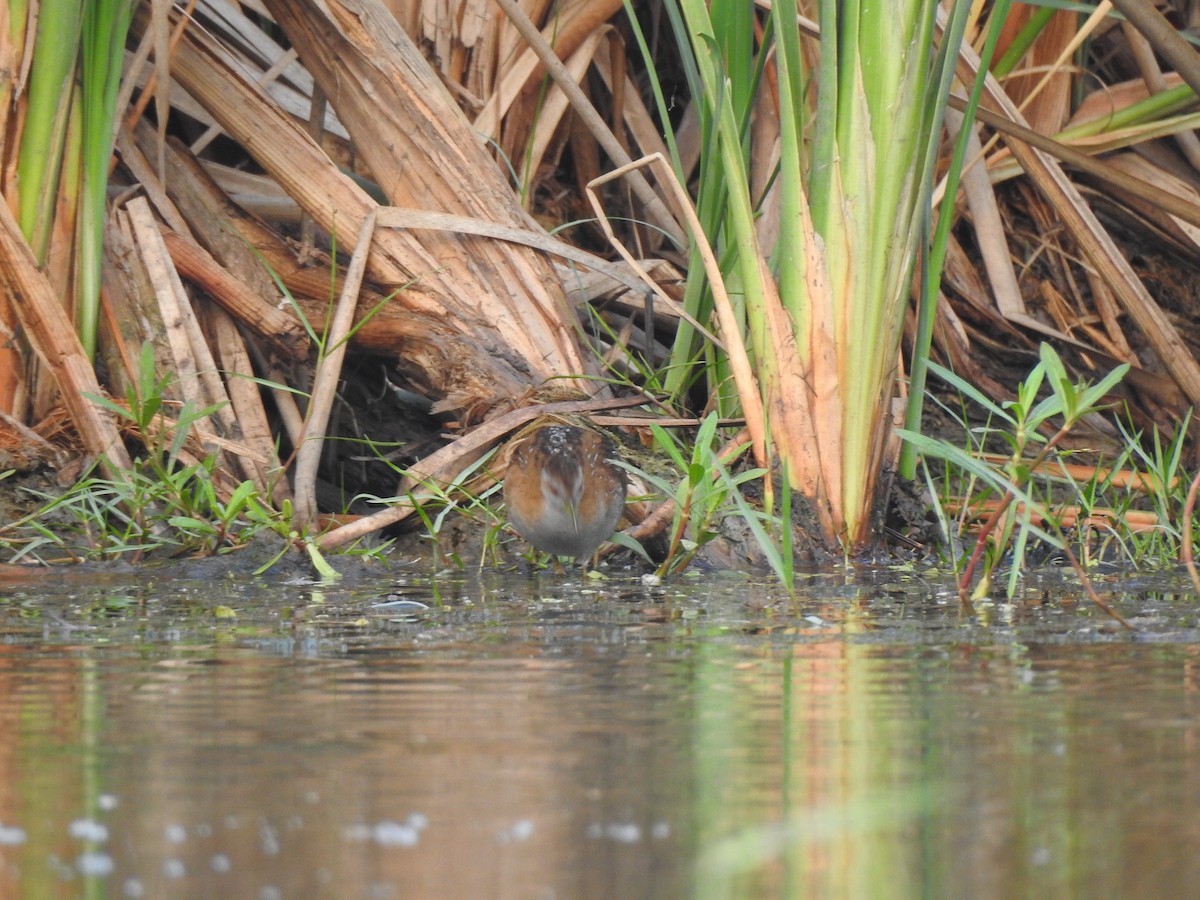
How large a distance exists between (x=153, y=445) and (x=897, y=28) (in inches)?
81.3

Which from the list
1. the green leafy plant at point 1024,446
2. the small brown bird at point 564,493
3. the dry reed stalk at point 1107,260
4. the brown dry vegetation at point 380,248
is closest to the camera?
the green leafy plant at point 1024,446

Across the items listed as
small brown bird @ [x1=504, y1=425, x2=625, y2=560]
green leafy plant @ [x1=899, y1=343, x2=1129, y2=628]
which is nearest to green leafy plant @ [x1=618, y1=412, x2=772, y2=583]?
small brown bird @ [x1=504, y1=425, x2=625, y2=560]

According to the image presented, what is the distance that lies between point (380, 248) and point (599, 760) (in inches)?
121

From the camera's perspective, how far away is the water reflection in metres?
1.36

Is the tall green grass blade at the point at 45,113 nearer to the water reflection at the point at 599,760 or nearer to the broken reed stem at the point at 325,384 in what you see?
the broken reed stem at the point at 325,384

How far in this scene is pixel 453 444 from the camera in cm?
430

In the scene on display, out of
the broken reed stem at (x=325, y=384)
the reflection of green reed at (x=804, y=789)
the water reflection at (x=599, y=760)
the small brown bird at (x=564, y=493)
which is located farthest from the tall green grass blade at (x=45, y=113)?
the reflection of green reed at (x=804, y=789)

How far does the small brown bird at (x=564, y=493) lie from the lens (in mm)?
3713

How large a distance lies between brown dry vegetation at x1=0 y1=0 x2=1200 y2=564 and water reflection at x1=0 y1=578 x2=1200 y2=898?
62.7 inches

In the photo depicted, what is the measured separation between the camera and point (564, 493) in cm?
367

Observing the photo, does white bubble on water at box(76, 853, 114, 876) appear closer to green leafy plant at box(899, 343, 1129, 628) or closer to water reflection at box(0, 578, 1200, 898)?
water reflection at box(0, 578, 1200, 898)

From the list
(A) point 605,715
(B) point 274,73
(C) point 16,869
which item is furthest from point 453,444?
(C) point 16,869

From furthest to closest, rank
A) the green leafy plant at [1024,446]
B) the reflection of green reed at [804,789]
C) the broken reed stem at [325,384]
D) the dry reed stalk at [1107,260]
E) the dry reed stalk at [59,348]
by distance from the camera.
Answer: the dry reed stalk at [1107,260]
the broken reed stem at [325,384]
the dry reed stalk at [59,348]
the green leafy plant at [1024,446]
the reflection of green reed at [804,789]

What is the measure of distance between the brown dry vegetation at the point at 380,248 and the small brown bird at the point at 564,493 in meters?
0.41
